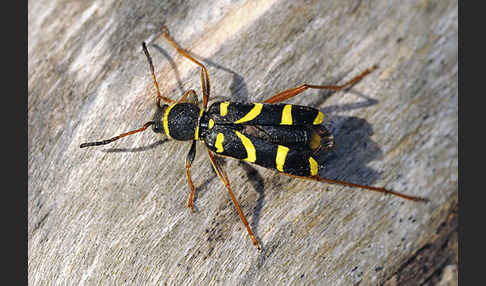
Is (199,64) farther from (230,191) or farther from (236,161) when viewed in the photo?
(230,191)

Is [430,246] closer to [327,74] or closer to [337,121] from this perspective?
[337,121]

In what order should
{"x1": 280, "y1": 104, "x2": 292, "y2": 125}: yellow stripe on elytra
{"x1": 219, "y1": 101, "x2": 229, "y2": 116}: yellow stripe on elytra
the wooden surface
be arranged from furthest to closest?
{"x1": 219, "y1": 101, "x2": 229, "y2": 116}: yellow stripe on elytra < {"x1": 280, "y1": 104, "x2": 292, "y2": 125}: yellow stripe on elytra < the wooden surface

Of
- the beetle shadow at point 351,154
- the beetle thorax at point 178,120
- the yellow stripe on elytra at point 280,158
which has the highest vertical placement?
the beetle thorax at point 178,120

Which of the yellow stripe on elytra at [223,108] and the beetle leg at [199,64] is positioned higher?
the beetle leg at [199,64]

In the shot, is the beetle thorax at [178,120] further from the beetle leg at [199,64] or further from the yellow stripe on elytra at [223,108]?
the yellow stripe on elytra at [223,108]

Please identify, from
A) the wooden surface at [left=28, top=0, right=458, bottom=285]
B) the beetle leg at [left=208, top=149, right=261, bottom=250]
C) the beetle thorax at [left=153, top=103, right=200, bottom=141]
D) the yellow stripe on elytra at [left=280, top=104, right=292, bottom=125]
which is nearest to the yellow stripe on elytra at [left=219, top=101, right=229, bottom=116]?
the wooden surface at [left=28, top=0, right=458, bottom=285]

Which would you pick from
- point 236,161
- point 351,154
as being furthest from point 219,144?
point 351,154

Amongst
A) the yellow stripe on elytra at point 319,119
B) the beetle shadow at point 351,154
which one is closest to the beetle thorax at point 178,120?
the yellow stripe on elytra at point 319,119

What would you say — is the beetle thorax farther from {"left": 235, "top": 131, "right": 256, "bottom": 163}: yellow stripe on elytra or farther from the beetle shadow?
the beetle shadow
